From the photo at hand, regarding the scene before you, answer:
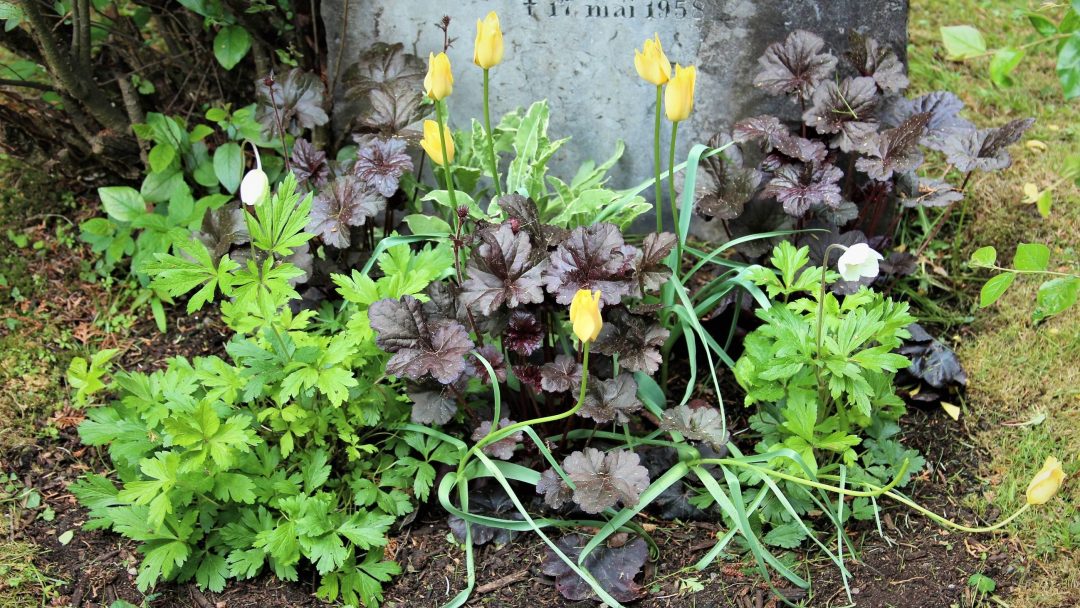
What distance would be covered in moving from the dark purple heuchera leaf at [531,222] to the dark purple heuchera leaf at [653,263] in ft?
0.69

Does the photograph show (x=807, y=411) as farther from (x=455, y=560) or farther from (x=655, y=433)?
(x=455, y=560)

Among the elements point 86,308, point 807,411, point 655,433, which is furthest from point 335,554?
point 86,308

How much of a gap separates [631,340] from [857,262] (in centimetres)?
60

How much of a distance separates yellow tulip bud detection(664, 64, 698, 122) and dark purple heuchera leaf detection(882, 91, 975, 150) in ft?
3.32

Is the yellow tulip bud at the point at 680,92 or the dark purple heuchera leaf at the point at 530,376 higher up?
the yellow tulip bud at the point at 680,92

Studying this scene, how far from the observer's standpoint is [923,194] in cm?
277

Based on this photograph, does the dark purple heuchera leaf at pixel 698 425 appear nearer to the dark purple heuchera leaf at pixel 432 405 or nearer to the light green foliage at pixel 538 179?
the dark purple heuchera leaf at pixel 432 405

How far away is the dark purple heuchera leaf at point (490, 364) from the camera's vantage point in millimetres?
2277

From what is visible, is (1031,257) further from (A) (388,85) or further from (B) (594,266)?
(A) (388,85)

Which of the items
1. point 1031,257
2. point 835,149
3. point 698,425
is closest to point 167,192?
point 698,425

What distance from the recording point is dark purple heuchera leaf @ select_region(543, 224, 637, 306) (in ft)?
7.29

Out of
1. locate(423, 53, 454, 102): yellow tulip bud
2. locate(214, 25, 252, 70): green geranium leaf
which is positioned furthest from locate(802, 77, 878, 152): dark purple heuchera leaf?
locate(214, 25, 252, 70): green geranium leaf

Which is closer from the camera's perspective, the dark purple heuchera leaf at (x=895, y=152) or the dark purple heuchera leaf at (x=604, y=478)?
the dark purple heuchera leaf at (x=604, y=478)

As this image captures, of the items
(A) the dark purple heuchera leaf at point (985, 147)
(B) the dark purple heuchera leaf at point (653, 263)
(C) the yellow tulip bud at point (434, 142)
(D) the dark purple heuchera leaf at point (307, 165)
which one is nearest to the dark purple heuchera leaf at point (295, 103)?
(D) the dark purple heuchera leaf at point (307, 165)
